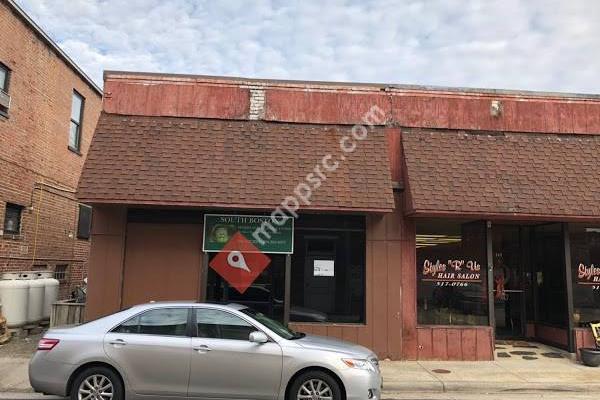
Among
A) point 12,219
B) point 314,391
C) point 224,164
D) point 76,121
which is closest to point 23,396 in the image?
point 314,391

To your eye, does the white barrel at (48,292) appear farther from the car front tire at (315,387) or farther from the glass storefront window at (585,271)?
the glass storefront window at (585,271)

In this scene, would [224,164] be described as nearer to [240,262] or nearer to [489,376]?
[240,262]

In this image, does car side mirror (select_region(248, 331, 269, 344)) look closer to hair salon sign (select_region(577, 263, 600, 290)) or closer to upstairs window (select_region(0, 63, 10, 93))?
hair salon sign (select_region(577, 263, 600, 290))

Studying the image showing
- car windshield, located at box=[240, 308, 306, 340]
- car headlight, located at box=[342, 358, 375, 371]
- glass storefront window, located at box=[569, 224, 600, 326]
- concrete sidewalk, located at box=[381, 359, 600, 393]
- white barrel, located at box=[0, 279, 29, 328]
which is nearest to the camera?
car headlight, located at box=[342, 358, 375, 371]

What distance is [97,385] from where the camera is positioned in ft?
22.1

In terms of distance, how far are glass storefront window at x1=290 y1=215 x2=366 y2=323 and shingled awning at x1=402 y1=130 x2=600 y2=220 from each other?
1429mm

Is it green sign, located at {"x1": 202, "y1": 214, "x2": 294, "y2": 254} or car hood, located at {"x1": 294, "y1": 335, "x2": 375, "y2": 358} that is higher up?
green sign, located at {"x1": 202, "y1": 214, "x2": 294, "y2": 254}

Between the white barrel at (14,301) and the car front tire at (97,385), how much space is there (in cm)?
616

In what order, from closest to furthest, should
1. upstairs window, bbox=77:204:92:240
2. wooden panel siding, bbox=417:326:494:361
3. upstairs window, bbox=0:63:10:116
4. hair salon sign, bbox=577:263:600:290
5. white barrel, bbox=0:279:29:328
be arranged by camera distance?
1. wooden panel siding, bbox=417:326:494:361
2. hair salon sign, bbox=577:263:600:290
3. white barrel, bbox=0:279:29:328
4. upstairs window, bbox=0:63:10:116
5. upstairs window, bbox=77:204:92:240

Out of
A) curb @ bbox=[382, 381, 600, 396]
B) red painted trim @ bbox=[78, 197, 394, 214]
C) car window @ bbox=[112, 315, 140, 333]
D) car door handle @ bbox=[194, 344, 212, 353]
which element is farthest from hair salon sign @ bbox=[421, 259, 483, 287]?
car window @ bbox=[112, 315, 140, 333]

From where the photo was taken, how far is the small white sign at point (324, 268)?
11.0 m

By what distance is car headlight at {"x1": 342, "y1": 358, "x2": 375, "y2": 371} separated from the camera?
22.0 feet

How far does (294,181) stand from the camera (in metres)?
10.4

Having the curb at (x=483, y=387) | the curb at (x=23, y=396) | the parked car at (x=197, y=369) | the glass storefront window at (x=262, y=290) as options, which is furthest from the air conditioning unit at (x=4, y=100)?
the curb at (x=483, y=387)
